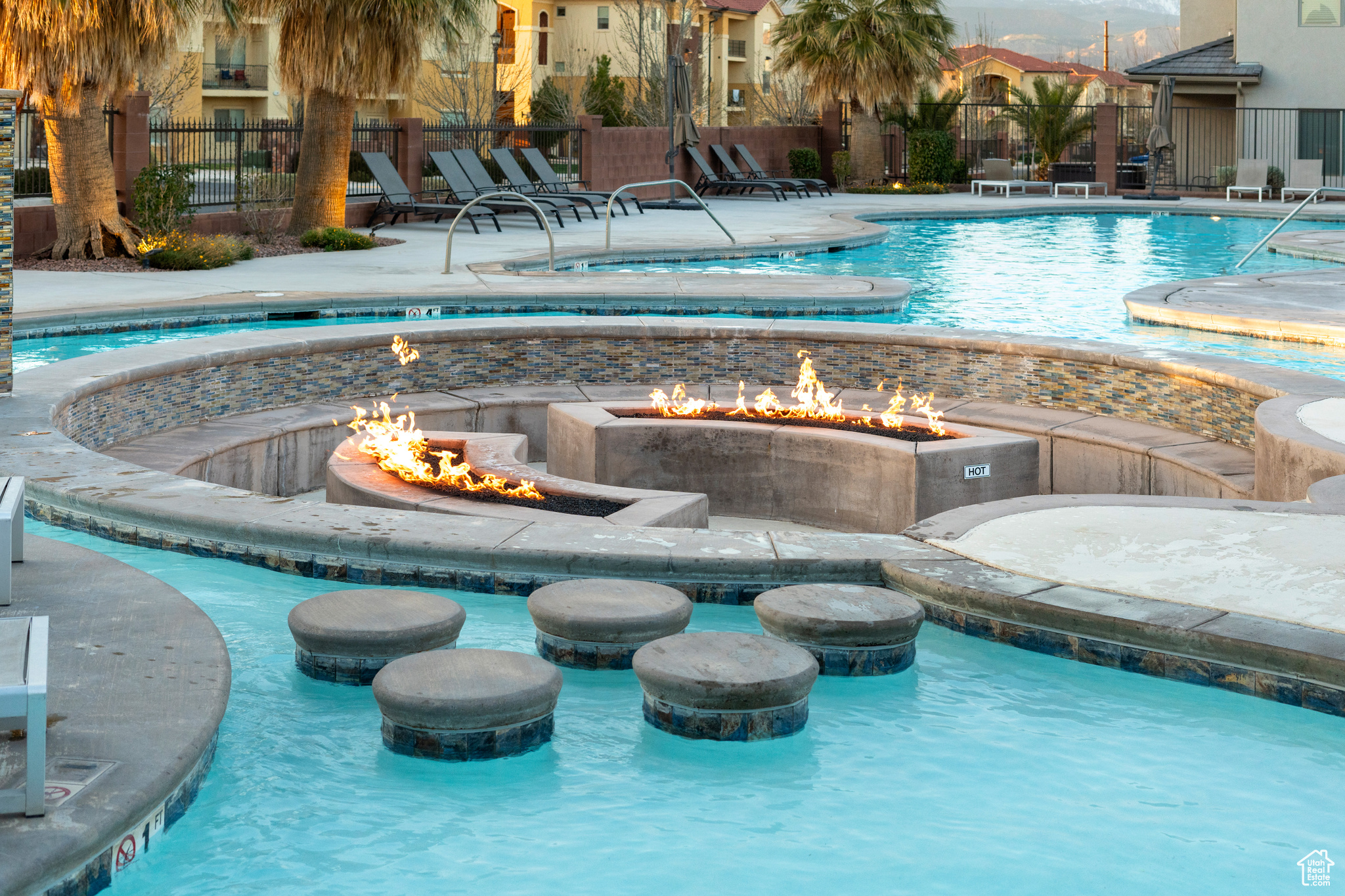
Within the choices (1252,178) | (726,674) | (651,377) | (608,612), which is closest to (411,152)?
(651,377)

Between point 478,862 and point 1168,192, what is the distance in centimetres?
2990

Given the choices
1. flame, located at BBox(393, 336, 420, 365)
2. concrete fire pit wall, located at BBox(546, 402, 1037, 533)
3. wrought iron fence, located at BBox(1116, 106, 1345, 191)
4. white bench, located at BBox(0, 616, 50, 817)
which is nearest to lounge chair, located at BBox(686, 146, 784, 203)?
wrought iron fence, located at BBox(1116, 106, 1345, 191)

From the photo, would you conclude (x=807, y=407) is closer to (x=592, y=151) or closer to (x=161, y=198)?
(x=161, y=198)

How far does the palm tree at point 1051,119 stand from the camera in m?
33.5

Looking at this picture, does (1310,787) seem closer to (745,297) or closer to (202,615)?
(202,615)

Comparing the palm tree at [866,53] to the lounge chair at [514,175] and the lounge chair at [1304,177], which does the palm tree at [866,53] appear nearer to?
the lounge chair at [1304,177]

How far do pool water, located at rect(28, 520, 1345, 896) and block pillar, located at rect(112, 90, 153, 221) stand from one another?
1440 cm

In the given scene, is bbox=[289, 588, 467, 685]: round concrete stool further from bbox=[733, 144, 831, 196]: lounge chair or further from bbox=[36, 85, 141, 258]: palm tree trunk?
bbox=[733, 144, 831, 196]: lounge chair

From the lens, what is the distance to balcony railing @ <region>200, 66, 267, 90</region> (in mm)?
50500

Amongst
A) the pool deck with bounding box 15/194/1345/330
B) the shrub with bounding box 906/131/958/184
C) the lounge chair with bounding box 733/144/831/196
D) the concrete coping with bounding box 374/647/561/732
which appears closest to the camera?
the concrete coping with bounding box 374/647/561/732

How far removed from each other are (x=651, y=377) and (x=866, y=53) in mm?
22406

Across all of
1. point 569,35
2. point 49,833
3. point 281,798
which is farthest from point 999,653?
point 569,35

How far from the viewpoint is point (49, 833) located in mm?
3205

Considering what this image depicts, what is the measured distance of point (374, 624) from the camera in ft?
15.7
